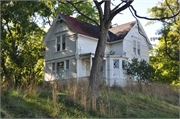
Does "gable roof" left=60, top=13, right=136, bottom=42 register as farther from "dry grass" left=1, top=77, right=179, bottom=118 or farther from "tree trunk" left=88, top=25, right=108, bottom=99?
"dry grass" left=1, top=77, right=179, bottom=118

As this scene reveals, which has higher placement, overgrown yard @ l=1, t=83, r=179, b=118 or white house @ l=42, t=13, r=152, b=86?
white house @ l=42, t=13, r=152, b=86

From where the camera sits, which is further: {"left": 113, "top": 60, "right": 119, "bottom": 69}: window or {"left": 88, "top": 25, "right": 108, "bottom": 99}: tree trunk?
{"left": 113, "top": 60, "right": 119, "bottom": 69}: window

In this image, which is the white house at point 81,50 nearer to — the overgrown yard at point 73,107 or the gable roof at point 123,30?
the gable roof at point 123,30

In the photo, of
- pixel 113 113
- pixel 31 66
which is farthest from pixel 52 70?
pixel 113 113

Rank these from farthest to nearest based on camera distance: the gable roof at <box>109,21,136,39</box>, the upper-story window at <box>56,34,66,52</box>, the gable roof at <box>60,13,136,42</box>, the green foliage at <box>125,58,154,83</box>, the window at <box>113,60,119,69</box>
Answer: the gable roof at <box>109,21,136,39</box> < the upper-story window at <box>56,34,66,52</box> < the gable roof at <box>60,13,136,42</box> < the window at <box>113,60,119,69</box> < the green foliage at <box>125,58,154,83</box>

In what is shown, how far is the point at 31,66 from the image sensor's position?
22625 mm

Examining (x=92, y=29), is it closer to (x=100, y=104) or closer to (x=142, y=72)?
(x=142, y=72)

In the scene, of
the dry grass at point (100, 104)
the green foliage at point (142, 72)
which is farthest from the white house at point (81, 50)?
the dry grass at point (100, 104)

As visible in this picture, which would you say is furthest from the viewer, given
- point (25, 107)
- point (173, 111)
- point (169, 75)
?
point (169, 75)

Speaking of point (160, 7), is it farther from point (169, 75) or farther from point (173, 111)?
point (173, 111)

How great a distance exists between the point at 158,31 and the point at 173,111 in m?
11.7

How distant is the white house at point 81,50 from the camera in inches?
743

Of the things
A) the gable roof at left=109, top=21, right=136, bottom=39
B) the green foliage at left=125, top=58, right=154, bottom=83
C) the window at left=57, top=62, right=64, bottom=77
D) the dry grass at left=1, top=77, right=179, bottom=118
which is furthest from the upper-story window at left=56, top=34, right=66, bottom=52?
the dry grass at left=1, top=77, right=179, bottom=118

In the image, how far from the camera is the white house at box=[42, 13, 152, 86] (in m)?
18.9
